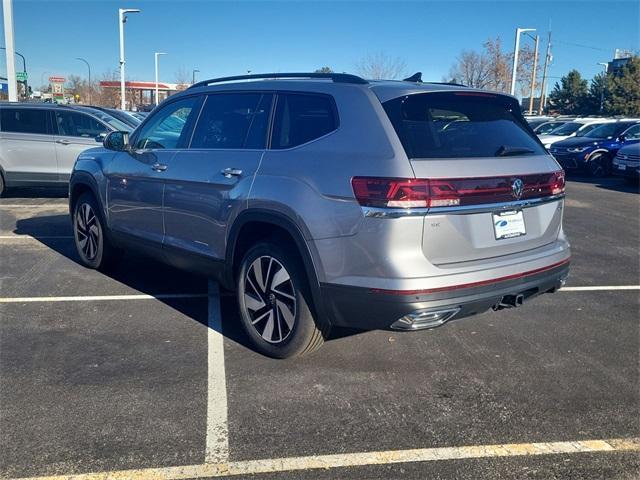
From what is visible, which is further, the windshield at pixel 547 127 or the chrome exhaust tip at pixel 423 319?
the windshield at pixel 547 127

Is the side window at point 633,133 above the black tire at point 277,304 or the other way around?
above

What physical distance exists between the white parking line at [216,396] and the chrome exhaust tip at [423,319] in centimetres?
109

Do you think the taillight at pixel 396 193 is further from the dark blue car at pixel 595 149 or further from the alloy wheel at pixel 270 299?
the dark blue car at pixel 595 149

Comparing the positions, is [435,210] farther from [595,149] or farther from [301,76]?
[595,149]

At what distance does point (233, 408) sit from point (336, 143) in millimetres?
1656

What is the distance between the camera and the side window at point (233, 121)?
13.9 feet

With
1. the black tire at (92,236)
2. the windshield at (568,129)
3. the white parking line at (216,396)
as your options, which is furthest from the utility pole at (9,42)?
the windshield at (568,129)

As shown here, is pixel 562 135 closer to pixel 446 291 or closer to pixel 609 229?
pixel 609 229

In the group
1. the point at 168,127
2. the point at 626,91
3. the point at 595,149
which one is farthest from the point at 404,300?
the point at 626,91

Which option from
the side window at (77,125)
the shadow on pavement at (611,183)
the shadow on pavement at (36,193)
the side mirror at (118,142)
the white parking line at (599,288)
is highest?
the side window at (77,125)

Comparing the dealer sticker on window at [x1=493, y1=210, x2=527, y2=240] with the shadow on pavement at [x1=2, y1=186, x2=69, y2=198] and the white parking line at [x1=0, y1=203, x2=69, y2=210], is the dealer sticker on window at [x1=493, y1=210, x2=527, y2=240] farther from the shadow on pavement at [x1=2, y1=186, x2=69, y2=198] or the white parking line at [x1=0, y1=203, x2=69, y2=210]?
the shadow on pavement at [x1=2, y1=186, x2=69, y2=198]

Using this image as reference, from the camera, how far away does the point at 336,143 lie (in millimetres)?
3617

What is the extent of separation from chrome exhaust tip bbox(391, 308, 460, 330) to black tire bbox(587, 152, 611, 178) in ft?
54.3

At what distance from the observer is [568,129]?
22.7 m
